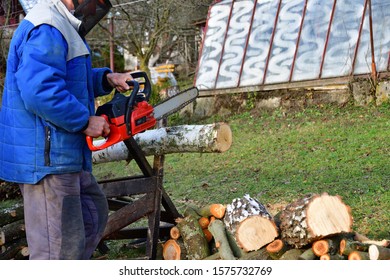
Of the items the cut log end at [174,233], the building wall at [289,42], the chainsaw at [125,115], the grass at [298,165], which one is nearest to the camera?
the chainsaw at [125,115]

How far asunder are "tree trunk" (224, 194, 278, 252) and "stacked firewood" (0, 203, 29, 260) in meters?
1.90

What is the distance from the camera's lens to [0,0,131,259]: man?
11.3 feet

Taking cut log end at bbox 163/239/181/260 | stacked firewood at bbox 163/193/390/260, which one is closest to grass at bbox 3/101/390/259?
cut log end at bbox 163/239/181/260

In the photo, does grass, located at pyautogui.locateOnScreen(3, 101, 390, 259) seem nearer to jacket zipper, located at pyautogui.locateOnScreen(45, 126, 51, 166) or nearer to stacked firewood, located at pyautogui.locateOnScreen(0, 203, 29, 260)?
stacked firewood, located at pyautogui.locateOnScreen(0, 203, 29, 260)

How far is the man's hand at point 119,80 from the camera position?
167 inches

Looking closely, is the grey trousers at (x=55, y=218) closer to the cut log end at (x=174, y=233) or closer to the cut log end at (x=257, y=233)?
the cut log end at (x=257, y=233)

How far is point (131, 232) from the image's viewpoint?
573 cm

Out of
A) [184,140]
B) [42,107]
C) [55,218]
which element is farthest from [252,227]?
[42,107]

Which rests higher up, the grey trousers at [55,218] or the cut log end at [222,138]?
the grey trousers at [55,218]

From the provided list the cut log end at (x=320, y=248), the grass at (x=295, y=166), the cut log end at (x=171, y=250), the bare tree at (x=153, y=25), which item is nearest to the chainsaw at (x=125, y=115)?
the cut log end at (x=320, y=248)

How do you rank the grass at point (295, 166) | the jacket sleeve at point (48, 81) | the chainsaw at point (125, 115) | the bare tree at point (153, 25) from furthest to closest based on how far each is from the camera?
the bare tree at point (153, 25) → the grass at point (295, 166) → the chainsaw at point (125, 115) → the jacket sleeve at point (48, 81)

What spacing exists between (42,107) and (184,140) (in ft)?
6.52

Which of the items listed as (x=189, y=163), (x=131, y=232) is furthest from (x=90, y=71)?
(x=189, y=163)

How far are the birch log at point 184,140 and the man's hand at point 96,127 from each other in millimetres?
1494
